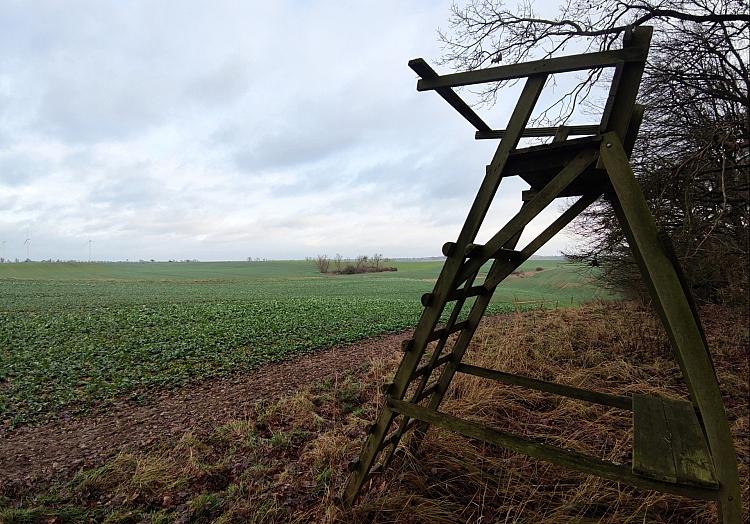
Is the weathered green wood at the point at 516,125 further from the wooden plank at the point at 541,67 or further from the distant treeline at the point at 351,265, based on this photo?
the distant treeline at the point at 351,265

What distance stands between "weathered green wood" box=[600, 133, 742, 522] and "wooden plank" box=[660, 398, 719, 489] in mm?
87

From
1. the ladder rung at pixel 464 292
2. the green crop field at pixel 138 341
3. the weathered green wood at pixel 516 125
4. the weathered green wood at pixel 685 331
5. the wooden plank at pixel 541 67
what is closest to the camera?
the weathered green wood at pixel 685 331

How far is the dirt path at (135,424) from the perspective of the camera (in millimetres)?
4727

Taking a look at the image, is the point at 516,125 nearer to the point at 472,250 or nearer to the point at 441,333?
the point at 472,250

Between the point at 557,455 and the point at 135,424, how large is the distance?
6055mm

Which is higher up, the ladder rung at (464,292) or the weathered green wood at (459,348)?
the ladder rung at (464,292)

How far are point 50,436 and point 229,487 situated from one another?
3528mm

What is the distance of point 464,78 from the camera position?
8.21 feet

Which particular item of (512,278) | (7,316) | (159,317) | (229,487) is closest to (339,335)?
(159,317)

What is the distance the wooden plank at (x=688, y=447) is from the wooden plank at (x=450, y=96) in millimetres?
2524

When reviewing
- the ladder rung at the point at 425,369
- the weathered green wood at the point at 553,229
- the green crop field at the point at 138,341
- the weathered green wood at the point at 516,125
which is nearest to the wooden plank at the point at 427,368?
the ladder rung at the point at 425,369

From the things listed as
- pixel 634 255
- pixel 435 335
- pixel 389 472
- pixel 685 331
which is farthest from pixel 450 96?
pixel 389 472

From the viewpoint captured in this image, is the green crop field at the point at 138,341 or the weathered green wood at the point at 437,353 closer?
the weathered green wood at the point at 437,353

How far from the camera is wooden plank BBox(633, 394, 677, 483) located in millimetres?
1982
